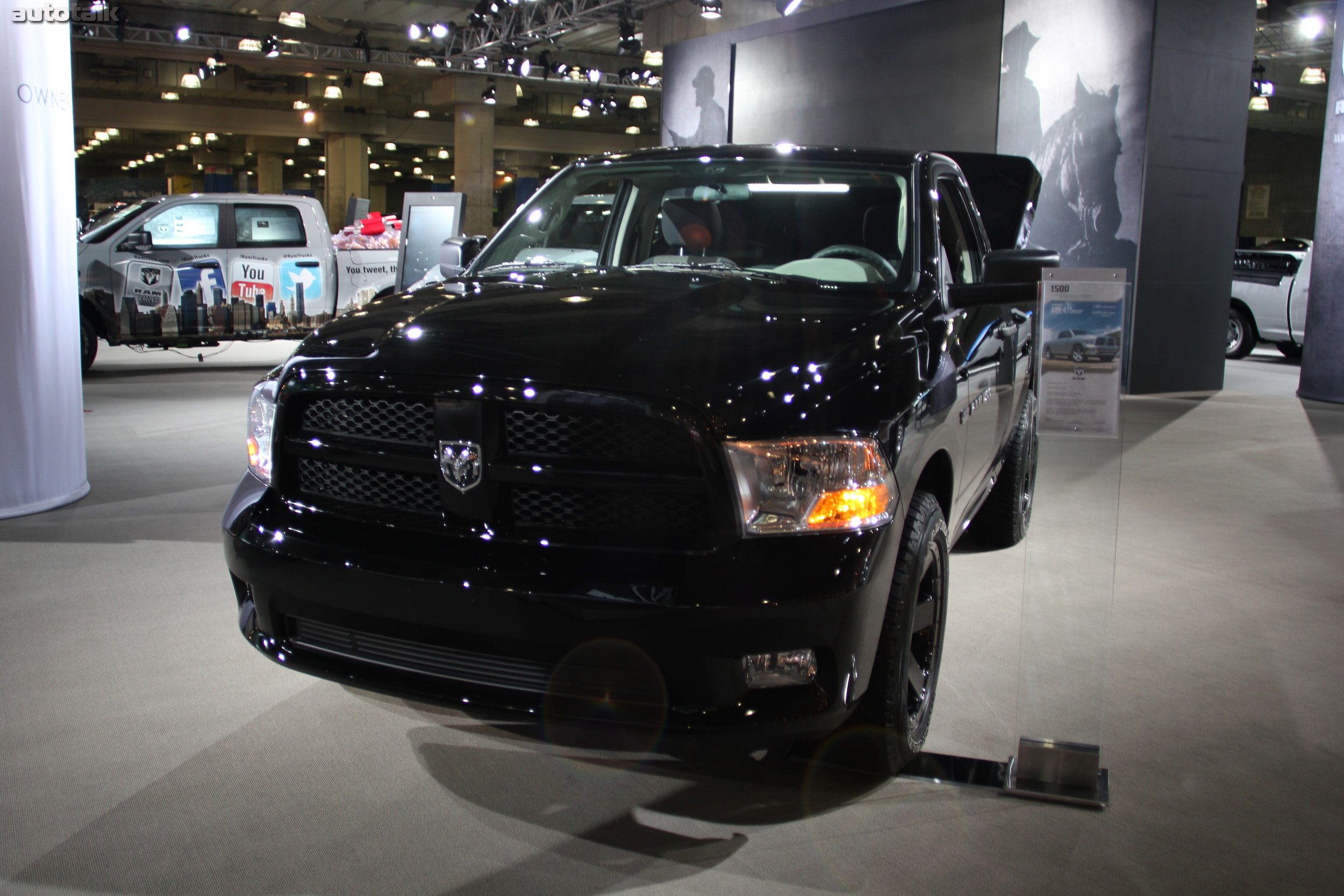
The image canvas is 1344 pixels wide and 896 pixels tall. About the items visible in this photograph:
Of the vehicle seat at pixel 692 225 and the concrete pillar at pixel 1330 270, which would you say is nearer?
the vehicle seat at pixel 692 225

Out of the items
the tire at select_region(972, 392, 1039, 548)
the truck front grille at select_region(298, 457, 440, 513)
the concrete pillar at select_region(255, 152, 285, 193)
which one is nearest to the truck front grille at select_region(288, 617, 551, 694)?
the truck front grille at select_region(298, 457, 440, 513)

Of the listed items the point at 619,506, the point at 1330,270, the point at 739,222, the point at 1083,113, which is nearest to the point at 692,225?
→ the point at 739,222

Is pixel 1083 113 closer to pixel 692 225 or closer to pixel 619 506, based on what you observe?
pixel 692 225

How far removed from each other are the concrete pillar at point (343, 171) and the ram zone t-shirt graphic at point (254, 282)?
25059 mm

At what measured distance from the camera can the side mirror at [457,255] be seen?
3657 mm

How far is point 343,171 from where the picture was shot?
113 feet

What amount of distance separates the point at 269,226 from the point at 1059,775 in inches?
377

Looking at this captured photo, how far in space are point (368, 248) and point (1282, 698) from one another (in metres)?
9.97

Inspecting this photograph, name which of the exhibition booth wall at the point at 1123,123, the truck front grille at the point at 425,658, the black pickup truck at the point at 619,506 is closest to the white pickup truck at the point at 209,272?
the exhibition booth wall at the point at 1123,123

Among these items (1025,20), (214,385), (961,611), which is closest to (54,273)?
(961,611)

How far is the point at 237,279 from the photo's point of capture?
10.2 meters

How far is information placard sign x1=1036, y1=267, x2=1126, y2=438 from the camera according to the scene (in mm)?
2371

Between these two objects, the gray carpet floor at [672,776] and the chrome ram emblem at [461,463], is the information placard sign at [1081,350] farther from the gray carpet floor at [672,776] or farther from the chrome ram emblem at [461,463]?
the chrome ram emblem at [461,463]

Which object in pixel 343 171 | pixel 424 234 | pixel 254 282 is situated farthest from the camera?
pixel 343 171
